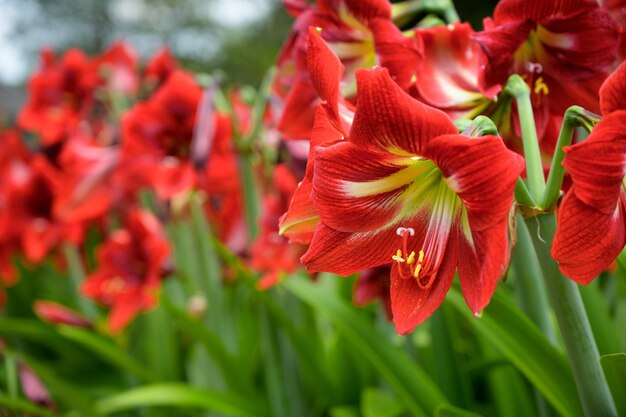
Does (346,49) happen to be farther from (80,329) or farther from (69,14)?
(69,14)

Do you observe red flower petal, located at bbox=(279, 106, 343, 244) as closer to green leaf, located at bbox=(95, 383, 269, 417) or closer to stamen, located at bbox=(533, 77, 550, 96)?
stamen, located at bbox=(533, 77, 550, 96)

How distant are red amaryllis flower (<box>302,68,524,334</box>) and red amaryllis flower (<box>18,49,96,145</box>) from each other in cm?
185

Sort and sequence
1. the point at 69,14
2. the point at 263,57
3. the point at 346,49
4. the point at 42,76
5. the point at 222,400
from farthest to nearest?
the point at 69,14, the point at 263,57, the point at 42,76, the point at 222,400, the point at 346,49

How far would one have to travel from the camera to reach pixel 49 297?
7.86 ft

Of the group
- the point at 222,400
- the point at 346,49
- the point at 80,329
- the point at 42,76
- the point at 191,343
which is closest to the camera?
the point at 346,49

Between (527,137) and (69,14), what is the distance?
34.0ft

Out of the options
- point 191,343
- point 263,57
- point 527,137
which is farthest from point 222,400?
point 263,57

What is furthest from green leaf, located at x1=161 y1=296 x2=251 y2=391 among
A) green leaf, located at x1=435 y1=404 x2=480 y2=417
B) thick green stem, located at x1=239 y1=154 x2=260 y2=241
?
green leaf, located at x1=435 y1=404 x2=480 y2=417

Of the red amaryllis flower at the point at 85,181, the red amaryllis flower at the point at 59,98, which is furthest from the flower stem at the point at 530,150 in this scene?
the red amaryllis flower at the point at 59,98

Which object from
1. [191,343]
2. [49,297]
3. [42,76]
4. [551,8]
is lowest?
[49,297]

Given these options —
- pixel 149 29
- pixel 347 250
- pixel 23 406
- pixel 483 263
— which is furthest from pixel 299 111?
pixel 149 29

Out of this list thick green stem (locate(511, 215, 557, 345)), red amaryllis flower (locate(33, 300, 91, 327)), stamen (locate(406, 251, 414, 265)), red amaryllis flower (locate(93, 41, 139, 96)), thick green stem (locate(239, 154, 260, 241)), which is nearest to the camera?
stamen (locate(406, 251, 414, 265))

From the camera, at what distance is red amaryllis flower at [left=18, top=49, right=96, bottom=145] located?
229cm

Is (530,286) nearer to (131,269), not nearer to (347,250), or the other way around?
(347,250)
